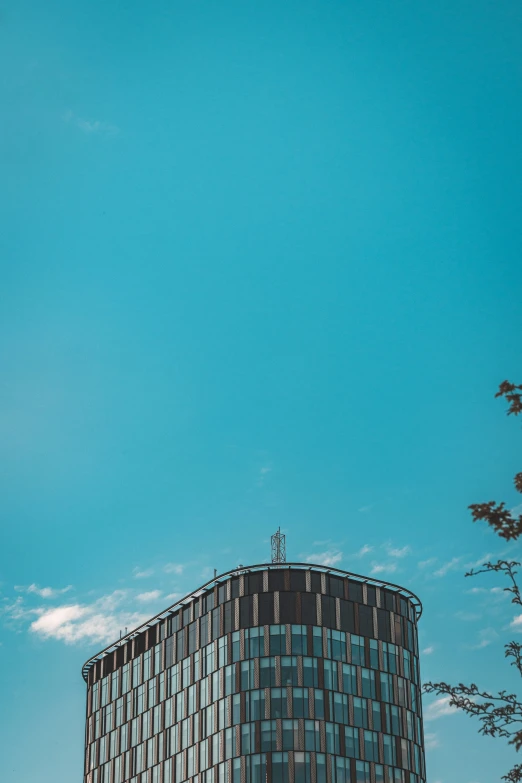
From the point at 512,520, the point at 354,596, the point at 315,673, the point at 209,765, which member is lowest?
the point at 512,520

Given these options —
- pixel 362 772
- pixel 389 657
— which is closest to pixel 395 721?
pixel 389 657

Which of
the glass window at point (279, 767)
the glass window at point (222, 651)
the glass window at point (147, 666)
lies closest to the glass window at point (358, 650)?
the glass window at point (279, 767)

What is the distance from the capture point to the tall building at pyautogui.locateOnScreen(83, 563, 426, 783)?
99.6m

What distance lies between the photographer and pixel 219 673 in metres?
105

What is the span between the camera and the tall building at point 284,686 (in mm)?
99625

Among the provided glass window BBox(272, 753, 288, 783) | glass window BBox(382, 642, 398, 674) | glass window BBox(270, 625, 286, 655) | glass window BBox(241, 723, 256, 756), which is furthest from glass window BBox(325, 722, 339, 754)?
glass window BBox(382, 642, 398, 674)

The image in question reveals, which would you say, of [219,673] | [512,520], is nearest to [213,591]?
[219,673]

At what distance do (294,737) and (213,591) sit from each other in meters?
17.1

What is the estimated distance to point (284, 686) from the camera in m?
101

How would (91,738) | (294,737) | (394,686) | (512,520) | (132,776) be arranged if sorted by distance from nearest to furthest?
(512,520) → (294,737) → (394,686) → (132,776) → (91,738)

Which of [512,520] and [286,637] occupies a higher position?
[286,637]

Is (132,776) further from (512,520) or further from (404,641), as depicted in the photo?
(512,520)

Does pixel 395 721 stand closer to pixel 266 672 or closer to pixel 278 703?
pixel 278 703

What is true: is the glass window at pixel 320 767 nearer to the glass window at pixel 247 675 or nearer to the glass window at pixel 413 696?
the glass window at pixel 247 675
